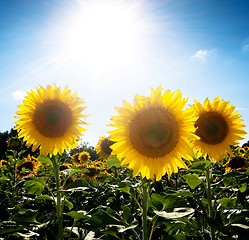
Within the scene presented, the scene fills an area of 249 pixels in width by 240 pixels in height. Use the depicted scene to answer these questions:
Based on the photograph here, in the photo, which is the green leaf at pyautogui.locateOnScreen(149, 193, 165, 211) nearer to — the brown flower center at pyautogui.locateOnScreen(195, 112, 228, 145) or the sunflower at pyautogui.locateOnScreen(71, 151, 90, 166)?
the brown flower center at pyautogui.locateOnScreen(195, 112, 228, 145)

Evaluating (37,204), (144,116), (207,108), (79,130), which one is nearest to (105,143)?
(37,204)

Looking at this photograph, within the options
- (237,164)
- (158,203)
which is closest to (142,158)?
(158,203)

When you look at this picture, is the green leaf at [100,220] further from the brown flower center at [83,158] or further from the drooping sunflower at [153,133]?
the brown flower center at [83,158]

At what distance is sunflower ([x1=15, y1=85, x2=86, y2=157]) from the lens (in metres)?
3.24

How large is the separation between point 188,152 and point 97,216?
1177mm

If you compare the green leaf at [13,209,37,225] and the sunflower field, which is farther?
the green leaf at [13,209,37,225]

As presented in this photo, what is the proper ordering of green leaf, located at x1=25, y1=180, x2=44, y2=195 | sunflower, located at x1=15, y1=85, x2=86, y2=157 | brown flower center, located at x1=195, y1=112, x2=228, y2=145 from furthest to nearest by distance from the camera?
1. sunflower, located at x1=15, y1=85, x2=86, y2=157
2. brown flower center, located at x1=195, y1=112, x2=228, y2=145
3. green leaf, located at x1=25, y1=180, x2=44, y2=195

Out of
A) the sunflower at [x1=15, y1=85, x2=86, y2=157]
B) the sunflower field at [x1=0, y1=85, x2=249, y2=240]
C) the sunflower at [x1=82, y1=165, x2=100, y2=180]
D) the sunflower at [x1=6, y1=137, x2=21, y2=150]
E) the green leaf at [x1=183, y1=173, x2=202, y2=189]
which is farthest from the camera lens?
the sunflower at [x1=82, y1=165, x2=100, y2=180]

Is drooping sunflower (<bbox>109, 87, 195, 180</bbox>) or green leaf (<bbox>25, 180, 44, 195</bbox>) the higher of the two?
drooping sunflower (<bbox>109, 87, 195, 180</bbox>)

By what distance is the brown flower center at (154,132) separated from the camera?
2.22m

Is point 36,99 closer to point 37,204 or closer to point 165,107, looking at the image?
point 165,107

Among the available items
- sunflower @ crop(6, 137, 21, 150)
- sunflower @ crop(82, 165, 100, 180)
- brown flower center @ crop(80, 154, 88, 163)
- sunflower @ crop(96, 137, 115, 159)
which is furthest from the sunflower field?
brown flower center @ crop(80, 154, 88, 163)

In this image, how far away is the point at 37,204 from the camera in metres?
5.88

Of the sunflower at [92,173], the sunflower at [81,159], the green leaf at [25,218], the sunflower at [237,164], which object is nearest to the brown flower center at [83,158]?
the sunflower at [81,159]
